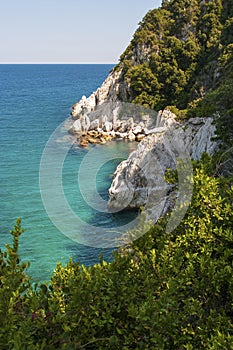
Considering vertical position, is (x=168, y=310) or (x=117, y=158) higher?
(x=168, y=310)

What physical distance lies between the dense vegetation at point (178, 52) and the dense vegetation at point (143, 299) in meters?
45.7

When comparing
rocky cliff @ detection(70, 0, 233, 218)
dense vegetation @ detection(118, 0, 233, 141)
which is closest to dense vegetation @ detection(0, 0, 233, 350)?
rocky cliff @ detection(70, 0, 233, 218)

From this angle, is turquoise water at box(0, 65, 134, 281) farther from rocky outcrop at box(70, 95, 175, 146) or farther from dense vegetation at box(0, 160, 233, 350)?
dense vegetation at box(0, 160, 233, 350)

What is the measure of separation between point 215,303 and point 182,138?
2140 cm

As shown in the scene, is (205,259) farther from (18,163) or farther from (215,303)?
(18,163)

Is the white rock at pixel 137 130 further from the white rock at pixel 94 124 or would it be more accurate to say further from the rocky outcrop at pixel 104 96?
the rocky outcrop at pixel 104 96

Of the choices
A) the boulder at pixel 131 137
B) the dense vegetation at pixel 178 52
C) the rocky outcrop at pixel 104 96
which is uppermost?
the dense vegetation at pixel 178 52

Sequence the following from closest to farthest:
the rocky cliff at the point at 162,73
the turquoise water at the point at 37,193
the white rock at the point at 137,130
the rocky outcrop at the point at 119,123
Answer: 1. the turquoise water at the point at 37,193
2. the rocky outcrop at the point at 119,123
3. the white rock at the point at 137,130
4. the rocky cliff at the point at 162,73

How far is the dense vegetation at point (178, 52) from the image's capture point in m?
53.2

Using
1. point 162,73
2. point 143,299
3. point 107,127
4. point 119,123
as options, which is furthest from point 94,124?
point 143,299

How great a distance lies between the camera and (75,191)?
32.3 m

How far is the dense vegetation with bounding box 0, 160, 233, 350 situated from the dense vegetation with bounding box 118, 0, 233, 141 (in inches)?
1798

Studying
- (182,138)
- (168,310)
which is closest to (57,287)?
(168,310)

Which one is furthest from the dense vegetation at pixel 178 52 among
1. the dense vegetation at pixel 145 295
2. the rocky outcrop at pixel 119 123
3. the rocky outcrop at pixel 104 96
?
the dense vegetation at pixel 145 295
